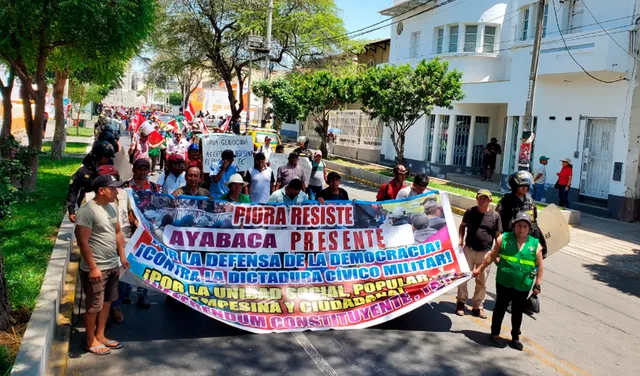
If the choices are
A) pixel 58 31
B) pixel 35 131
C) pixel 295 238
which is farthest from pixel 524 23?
pixel 295 238

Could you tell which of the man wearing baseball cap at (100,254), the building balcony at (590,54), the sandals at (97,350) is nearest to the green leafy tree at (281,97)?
the building balcony at (590,54)

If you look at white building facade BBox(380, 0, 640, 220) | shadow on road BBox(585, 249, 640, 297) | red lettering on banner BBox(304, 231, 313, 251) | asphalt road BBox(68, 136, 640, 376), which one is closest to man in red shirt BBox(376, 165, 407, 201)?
asphalt road BBox(68, 136, 640, 376)

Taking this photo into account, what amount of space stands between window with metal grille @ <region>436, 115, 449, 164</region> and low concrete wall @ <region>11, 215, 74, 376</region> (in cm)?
2104

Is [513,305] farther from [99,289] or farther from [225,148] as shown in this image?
[225,148]

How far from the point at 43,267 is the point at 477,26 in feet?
71.5

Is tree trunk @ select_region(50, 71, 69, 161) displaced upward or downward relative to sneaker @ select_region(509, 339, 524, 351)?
upward

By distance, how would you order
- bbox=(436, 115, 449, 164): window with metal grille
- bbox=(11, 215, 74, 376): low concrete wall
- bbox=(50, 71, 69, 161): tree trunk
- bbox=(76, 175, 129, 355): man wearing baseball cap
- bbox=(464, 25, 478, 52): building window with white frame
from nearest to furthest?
bbox=(11, 215, 74, 376): low concrete wall
bbox=(76, 175, 129, 355): man wearing baseball cap
bbox=(50, 71, 69, 161): tree trunk
bbox=(464, 25, 478, 52): building window with white frame
bbox=(436, 115, 449, 164): window with metal grille

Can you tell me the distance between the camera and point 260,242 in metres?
6.42

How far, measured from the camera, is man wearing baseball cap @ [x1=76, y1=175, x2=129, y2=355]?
17.0 feet

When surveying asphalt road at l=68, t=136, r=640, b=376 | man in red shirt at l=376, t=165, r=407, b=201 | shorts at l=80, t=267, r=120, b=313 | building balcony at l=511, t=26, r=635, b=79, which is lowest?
asphalt road at l=68, t=136, r=640, b=376

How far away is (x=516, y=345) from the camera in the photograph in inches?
244

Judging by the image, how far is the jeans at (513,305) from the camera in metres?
6.09

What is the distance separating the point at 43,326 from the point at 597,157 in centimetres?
1734

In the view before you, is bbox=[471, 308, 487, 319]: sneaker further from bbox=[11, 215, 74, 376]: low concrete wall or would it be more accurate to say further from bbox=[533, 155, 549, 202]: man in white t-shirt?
bbox=[533, 155, 549, 202]: man in white t-shirt
